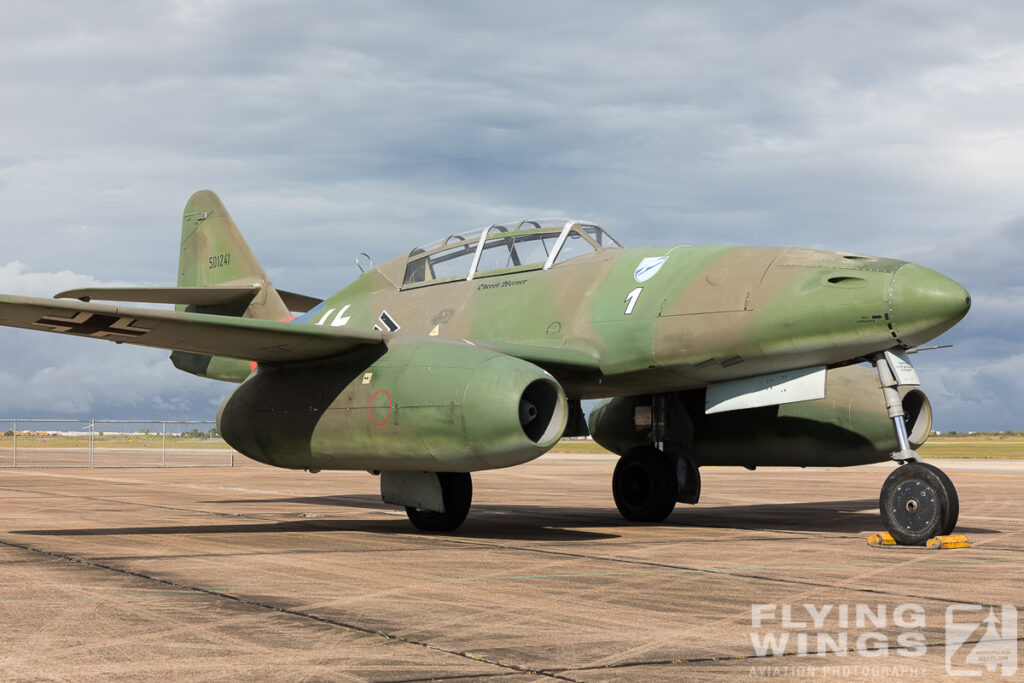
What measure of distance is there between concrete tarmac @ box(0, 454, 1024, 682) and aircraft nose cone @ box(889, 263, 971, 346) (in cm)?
Result: 212

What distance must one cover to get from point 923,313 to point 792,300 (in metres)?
1.24

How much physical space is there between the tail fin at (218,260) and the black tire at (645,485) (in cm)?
604

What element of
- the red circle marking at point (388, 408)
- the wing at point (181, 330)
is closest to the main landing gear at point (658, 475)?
the red circle marking at point (388, 408)

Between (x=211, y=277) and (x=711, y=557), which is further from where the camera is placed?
(x=211, y=277)

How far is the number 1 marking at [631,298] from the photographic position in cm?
1149

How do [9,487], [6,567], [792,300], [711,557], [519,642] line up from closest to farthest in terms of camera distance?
[519,642] < [6,567] < [711,557] < [792,300] < [9,487]

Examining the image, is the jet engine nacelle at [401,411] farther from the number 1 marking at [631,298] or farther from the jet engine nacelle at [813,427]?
the jet engine nacelle at [813,427]

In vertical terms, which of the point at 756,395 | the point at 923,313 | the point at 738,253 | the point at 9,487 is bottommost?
the point at 9,487

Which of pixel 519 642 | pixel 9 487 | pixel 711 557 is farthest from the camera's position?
pixel 9 487

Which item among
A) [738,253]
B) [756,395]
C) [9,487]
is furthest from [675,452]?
[9,487]

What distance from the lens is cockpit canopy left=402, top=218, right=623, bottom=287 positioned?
12758 mm

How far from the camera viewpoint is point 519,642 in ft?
17.7

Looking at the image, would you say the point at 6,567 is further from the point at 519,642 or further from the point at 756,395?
the point at 756,395

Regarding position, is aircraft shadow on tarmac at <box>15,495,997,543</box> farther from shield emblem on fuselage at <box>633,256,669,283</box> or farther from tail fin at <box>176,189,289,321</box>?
tail fin at <box>176,189,289,321</box>
